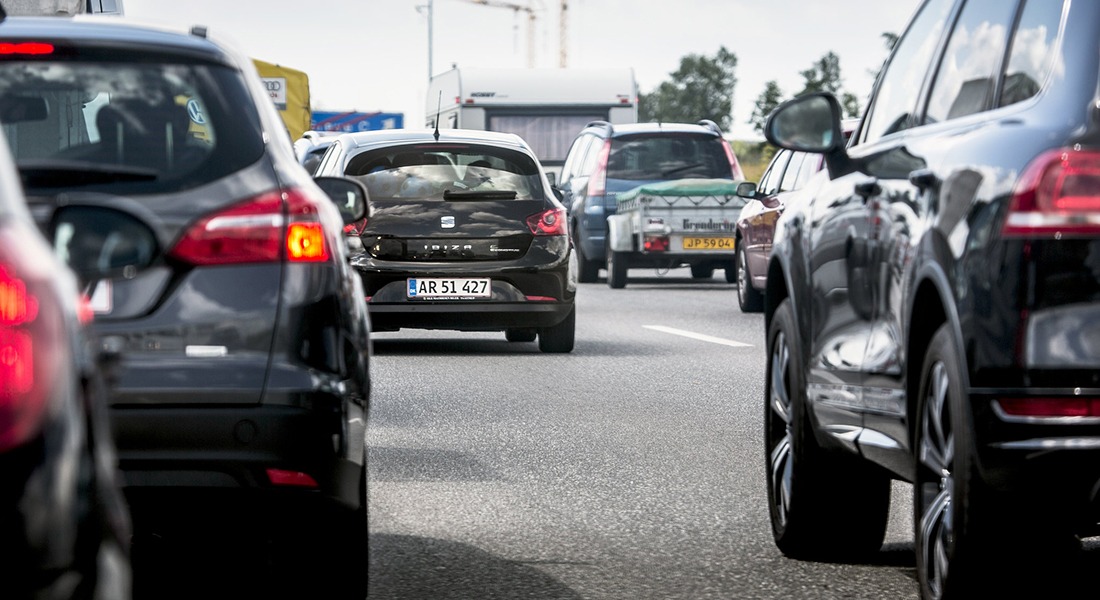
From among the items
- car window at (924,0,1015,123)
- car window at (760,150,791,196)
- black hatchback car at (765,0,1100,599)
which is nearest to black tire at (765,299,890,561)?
black hatchback car at (765,0,1100,599)

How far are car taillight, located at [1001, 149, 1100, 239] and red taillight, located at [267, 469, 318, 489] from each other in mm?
1700

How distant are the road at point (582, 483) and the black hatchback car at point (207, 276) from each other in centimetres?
94

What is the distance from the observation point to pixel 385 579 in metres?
5.27

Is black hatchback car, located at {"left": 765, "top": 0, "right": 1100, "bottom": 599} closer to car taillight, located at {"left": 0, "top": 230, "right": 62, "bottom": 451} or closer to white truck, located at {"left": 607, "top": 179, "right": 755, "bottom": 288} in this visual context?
car taillight, located at {"left": 0, "top": 230, "right": 62, "bottom": 451}

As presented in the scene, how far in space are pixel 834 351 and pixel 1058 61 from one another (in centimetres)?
144

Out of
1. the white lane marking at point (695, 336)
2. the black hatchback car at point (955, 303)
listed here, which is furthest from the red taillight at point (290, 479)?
the white lane marking at point (695, 336)

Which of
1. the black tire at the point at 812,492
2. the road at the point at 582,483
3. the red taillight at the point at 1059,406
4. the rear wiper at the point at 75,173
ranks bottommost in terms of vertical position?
the road at the point at 582,483

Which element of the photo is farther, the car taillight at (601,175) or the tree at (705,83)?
the tree at (705,83)

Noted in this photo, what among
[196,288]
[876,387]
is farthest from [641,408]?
[196,288]

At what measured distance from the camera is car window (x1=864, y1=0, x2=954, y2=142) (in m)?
5.03

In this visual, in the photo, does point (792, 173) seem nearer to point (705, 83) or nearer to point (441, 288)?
point (441, 288)

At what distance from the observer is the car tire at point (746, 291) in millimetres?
17670

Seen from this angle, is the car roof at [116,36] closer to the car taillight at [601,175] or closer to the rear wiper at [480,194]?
the rear wiper at [480,194]

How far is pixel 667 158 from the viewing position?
73.2ft
